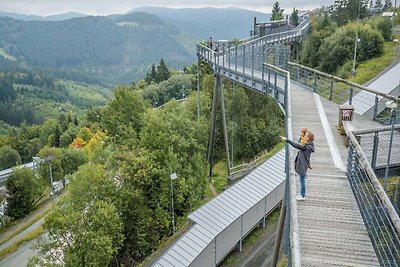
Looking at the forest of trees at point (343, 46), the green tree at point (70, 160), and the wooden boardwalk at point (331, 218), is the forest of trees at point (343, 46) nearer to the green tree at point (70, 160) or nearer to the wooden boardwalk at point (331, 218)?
the wooden boardwalk at point (331, 218)

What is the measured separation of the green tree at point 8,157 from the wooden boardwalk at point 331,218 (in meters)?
73.3

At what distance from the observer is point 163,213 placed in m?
20.8

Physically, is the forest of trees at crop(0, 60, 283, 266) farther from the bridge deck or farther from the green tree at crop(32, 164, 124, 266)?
the bridge deck

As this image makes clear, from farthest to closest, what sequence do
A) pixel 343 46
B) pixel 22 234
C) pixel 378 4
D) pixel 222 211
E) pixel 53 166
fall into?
pixel 378 4
pixel 53 166
pixel 343 46
pixel 22 234
pixel 222 211

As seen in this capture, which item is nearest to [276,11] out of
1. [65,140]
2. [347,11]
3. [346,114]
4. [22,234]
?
[347,11]

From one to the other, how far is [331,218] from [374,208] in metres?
0.86

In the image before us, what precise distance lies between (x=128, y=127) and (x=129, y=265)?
943 centimetres

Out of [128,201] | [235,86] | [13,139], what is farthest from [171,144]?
[13,139]

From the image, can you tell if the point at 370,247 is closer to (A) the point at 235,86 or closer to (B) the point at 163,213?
(B) the point at 163,213

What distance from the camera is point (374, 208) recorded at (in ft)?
25.6

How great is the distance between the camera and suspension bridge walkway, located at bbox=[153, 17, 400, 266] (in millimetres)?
7043

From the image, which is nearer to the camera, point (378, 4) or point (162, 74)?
point (378, 4)

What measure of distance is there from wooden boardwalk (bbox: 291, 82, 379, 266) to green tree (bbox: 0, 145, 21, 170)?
73299mm

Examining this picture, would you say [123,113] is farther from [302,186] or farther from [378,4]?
[378,4]
